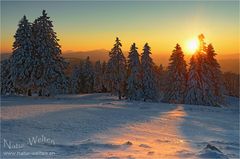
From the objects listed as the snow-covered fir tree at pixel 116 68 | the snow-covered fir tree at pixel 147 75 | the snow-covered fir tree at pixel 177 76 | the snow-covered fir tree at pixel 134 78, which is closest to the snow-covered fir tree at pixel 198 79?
the snow-covered fir tree at pixel 177 76

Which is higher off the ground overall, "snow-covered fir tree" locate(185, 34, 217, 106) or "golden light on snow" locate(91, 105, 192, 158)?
"snow-covered fir tree" locate(185, 34, 217, 106)

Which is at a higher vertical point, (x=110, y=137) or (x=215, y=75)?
(x=215, y=75)

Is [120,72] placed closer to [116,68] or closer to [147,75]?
[116,68]

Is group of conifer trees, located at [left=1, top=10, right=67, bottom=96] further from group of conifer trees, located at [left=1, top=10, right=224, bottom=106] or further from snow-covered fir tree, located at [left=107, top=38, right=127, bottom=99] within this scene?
snow-covered fir tree, located at [left=107, top=38, right=127, bottom=99]

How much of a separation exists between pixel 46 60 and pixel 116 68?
51.4 ft

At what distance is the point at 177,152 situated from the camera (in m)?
11.3

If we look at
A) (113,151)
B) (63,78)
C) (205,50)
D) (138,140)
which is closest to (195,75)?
(205,50)

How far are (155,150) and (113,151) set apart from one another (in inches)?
62.7

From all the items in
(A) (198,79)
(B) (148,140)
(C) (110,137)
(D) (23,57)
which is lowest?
(B) (148,140)

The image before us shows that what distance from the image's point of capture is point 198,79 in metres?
47.2

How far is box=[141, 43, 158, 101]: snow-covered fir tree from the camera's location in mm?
50969

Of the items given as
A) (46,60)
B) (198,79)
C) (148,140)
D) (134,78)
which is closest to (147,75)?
(134,78)

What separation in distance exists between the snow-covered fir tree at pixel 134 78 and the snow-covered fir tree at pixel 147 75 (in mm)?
667

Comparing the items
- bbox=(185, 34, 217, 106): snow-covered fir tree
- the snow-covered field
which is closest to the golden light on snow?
the snow-covered field
